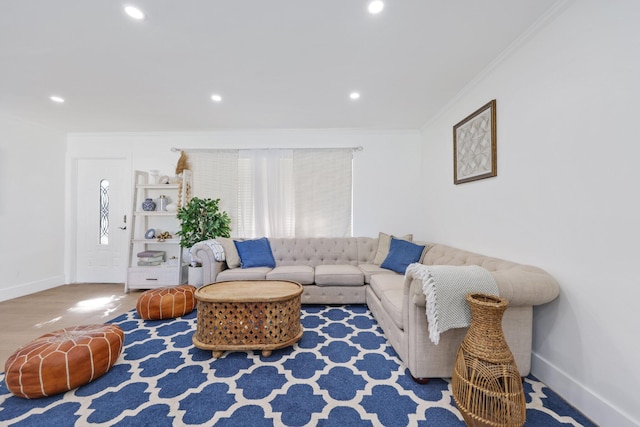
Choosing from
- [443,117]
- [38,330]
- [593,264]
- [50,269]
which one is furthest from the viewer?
[50,269]

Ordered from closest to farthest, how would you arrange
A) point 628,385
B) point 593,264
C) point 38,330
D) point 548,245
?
point 628,385 → point 593,264 → point 548,245 → point 38,330

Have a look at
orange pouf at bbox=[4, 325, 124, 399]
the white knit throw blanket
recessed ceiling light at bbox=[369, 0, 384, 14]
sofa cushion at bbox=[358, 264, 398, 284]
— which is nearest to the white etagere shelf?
orange pouf at bbox=[4, 325, 124, 399]

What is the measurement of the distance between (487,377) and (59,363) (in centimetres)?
248

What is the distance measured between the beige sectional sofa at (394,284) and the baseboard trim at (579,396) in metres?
0.15

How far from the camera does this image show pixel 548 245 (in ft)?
5.75

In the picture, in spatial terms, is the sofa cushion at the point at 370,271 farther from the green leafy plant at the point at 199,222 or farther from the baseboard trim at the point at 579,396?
the green leafy plant at the point at 199,222

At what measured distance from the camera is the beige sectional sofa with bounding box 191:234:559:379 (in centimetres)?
163

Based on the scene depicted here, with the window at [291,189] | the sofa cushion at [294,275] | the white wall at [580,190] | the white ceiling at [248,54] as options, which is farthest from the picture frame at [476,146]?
the sofa cushion at [294,275]

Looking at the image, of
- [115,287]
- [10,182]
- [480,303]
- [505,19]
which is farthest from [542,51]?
[10,182]

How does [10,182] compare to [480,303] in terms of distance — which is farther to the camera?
[10,182]

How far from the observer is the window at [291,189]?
160 inches

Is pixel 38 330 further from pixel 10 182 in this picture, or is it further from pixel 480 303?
pixel 480 303

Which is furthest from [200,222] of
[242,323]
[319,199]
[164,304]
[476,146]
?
[476,146]

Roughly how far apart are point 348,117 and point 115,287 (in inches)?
173
